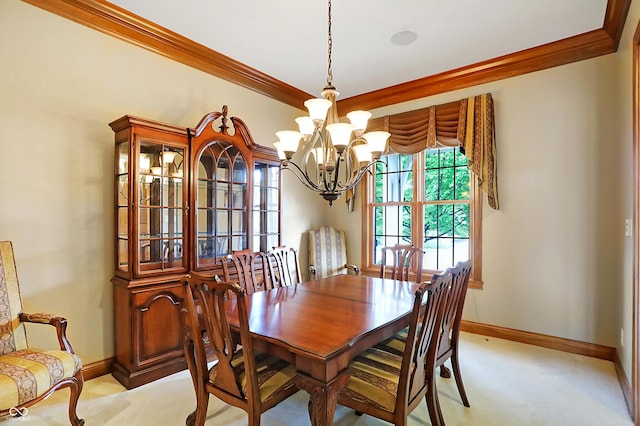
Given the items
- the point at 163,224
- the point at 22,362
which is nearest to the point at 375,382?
the point at 22,362

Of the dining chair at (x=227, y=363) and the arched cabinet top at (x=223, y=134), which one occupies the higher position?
the arched cabinet top at (x=223, y=134)

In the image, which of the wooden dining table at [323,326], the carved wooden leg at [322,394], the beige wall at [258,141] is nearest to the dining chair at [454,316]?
the wooden dining table at [323,326]

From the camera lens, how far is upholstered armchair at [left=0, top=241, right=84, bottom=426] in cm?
172

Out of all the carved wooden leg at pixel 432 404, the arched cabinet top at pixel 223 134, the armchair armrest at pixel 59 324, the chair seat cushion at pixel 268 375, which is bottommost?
the carved wooden leg at pixel 432 404

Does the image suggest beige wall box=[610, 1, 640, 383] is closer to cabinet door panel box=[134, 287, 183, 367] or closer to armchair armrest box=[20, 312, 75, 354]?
cabinet door panel box=[134, 287, 183, 367]

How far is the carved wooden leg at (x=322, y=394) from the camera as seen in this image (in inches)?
57.1

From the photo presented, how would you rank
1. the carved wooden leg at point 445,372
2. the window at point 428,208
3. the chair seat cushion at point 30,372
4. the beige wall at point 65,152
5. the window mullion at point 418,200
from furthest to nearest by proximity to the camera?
the window mullion at point 418,200, the window at point 428,208, the carved wooden leg at point 445,372, the beige wall at point 65,152, the chair seat cushion at point 30,372

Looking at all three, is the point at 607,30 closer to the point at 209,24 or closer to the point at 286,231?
the point at 209,24

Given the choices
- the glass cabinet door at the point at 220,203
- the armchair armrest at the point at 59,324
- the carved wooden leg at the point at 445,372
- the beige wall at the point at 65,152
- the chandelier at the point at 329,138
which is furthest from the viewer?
the glass cabinet door at the point at 220,203

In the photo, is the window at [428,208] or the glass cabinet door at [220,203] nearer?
the glass cabinet door at [220,203]

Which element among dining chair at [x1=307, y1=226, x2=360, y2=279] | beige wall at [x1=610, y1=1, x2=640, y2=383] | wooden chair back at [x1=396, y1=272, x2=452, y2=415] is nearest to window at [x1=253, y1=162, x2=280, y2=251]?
dining chair at [x1=307, y1=226, x2=360, y2=279]

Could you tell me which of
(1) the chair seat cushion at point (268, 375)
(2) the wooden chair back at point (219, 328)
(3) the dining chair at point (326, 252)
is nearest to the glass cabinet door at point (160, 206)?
(2) the wooden chair back at point (219, 328)

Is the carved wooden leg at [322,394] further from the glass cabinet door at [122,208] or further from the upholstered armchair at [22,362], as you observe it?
the glass cabinet door at [122,208]

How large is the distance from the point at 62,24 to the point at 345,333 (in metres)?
3.04
